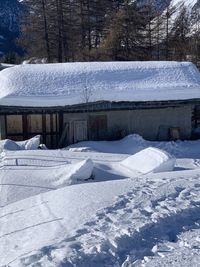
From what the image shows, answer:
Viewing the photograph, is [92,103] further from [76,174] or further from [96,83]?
[76,174]

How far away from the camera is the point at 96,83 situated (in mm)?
21828

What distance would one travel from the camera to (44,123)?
70.4 ft

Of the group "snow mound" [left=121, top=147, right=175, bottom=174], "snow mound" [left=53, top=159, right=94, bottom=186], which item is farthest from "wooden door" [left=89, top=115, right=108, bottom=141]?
"snow mound" [left=53, top=159, right=94, bottom=186]

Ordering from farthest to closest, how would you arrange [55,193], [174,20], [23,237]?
[174,20]
[55,193]
[23,237]

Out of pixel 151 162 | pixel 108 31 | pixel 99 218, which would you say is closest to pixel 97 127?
A: pixel 151 162

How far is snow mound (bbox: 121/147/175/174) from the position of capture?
13.8 meters

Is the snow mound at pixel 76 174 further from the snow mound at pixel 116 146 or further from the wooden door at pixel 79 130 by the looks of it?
the wooden door at pixel 79 130

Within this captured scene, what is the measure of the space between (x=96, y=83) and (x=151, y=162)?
326 inches

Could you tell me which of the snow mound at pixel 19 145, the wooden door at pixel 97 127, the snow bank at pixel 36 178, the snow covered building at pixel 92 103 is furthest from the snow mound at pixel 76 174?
the wooden door at pixel 97 127

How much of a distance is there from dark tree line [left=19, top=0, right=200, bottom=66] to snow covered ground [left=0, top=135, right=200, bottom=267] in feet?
69.4

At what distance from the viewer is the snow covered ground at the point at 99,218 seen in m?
6.32

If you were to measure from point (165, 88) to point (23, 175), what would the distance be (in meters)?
10.3

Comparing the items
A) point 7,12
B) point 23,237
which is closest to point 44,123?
point 23,237

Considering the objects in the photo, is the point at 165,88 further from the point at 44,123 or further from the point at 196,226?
the point at 196,226
